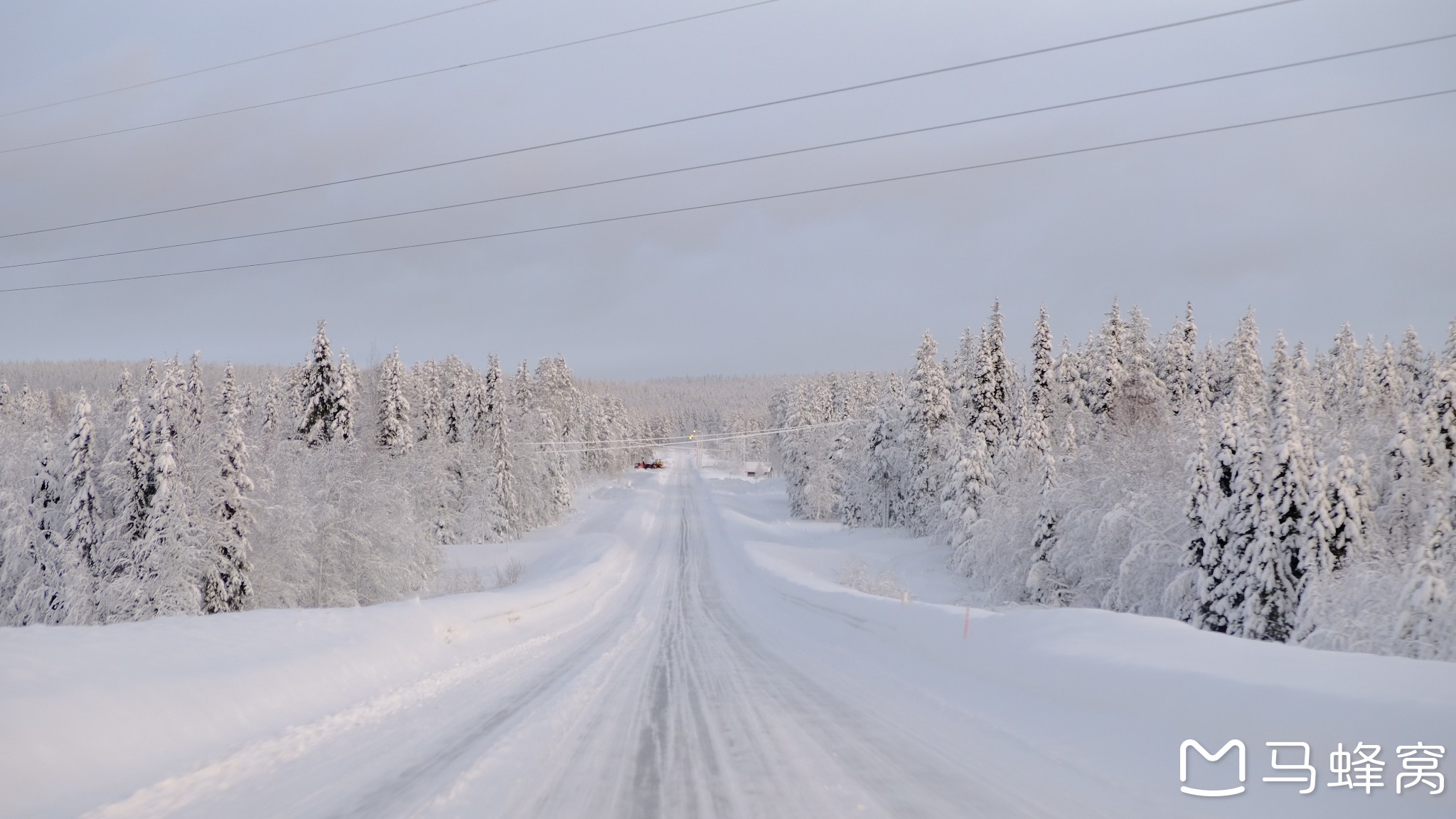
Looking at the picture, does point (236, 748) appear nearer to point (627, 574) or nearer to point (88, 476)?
point (88, 476)

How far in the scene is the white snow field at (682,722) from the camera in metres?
5.60

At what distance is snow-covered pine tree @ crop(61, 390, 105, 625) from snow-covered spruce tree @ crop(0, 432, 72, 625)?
0.24 metres

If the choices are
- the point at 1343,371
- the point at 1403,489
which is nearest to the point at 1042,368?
the point at 1403,489

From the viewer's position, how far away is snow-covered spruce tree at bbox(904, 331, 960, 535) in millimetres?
56969

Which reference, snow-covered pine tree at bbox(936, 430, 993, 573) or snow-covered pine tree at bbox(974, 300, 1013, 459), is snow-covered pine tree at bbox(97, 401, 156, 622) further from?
snow-covered pine tree at bbox(974, 300, 1013, 459)

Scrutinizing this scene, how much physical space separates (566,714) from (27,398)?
93.7 metres

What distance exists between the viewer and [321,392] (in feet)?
141

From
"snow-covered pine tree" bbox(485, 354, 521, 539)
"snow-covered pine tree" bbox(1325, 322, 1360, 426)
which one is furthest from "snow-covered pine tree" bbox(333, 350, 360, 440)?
"snow-covered pine tree" bbox(1325, 322, 1360, 426)

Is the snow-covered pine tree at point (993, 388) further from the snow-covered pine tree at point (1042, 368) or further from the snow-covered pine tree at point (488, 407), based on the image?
the snow-covered pine tree at point (488, 407)

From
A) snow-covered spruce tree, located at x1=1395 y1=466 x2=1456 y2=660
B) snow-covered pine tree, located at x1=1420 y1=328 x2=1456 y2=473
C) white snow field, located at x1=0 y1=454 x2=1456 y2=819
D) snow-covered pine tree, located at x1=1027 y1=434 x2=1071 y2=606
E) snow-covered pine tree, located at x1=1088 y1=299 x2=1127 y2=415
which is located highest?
snow-covered pine tree, located at x1=1088 y1=299 x2=1127 y2=415

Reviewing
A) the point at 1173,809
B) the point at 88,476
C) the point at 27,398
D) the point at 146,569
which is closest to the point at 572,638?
the point at 1173,809

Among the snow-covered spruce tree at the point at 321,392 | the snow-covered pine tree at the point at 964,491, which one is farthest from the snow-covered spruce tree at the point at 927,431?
the snow-covered spruce tree at the point at 321,392

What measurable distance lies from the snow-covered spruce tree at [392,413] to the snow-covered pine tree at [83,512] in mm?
25195

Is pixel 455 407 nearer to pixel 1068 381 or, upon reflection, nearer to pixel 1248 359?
pixel 1068 381
